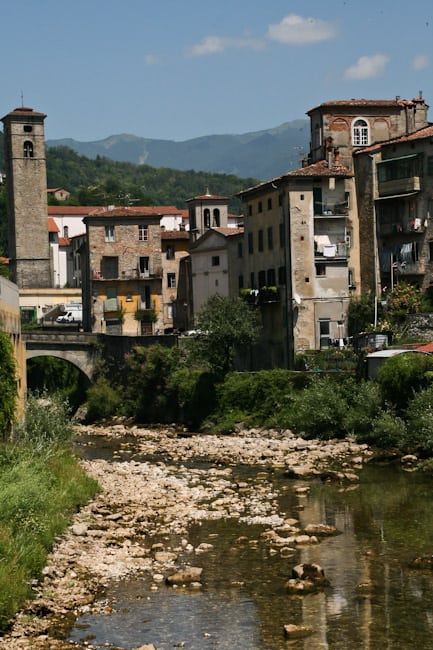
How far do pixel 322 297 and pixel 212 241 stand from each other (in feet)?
50.8

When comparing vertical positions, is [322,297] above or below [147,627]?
above

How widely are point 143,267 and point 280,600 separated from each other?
2266 inches

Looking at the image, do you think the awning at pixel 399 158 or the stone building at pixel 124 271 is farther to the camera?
the stone building at pixel 124 271

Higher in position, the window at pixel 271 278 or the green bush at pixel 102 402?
the window at pixel 271 278

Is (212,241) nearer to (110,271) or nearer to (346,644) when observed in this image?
(110,271)

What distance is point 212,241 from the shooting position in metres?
78.8

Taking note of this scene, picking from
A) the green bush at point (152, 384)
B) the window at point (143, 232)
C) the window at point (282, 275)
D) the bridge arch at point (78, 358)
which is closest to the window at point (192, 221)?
the window at point (143, 232)

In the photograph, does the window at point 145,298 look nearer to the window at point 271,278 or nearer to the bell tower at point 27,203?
the window at point 271,278

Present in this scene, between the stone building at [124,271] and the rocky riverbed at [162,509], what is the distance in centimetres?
2162

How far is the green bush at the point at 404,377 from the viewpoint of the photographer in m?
51.1

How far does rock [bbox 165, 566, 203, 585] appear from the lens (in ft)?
90.5

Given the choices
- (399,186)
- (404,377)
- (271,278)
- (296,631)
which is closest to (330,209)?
(399,186)

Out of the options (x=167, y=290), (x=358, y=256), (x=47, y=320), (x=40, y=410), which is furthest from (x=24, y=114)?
(x=40, y=410)

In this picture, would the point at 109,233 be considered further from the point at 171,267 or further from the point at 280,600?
the point at 280,600
